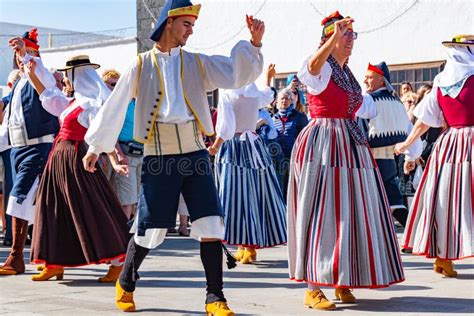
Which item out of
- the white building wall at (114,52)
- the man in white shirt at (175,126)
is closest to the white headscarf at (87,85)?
the man in white shirt at (175,126)

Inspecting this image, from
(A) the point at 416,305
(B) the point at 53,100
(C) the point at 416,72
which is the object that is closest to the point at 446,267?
(A) the point at 416,305

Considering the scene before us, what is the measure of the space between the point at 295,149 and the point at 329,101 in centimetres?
38

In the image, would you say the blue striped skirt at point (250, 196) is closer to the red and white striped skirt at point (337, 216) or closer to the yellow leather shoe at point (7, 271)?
the yellow leather shoe at point (7, 271)

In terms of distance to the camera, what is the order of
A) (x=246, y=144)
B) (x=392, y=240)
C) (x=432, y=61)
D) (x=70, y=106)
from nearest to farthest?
1. (x=392, y=240)
2. (x=70, y=106)
3. (x=246, y=144)
4. (x=432, y=61)

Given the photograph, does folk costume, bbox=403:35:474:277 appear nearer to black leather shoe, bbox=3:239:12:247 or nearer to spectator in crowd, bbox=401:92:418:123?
spectator in crowd, bbox=401:92:418:123

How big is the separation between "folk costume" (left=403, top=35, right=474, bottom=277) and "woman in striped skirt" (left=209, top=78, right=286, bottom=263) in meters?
1.41

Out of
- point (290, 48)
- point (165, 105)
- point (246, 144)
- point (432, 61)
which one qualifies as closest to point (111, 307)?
point (165, 105)

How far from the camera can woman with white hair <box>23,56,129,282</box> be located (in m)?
6.64

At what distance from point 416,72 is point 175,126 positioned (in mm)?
10428

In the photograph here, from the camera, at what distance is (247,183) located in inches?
324

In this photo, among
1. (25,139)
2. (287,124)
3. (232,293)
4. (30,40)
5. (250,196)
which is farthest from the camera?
(287,124)

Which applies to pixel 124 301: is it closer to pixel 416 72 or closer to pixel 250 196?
pixel 250 196

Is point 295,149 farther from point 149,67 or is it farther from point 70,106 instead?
point 70,106

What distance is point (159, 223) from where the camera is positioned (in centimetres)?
534
